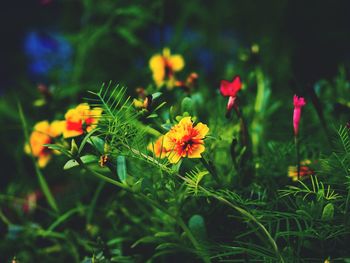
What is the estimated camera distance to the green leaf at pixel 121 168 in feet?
2.06

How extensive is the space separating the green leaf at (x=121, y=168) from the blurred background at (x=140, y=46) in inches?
17.4

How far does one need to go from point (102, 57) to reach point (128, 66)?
0.09 metres

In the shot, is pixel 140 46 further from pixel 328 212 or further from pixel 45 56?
pixel 328 212

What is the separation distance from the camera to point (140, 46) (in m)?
1.39

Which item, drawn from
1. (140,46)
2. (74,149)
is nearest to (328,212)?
(74,149)

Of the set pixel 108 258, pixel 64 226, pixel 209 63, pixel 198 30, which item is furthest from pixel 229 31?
pixel 108 258

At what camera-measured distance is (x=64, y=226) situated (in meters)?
0.87

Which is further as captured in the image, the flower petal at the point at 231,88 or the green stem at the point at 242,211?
the flower petal at the point at 231,88

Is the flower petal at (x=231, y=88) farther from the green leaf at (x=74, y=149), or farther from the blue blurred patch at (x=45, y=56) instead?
the blue blurred patch at (x=45, y=56)

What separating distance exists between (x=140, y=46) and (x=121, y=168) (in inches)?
32.3

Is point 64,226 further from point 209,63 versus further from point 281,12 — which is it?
point 281,12

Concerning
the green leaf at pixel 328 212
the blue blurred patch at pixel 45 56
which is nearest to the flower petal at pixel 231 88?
the green leaf at pixel 328 212

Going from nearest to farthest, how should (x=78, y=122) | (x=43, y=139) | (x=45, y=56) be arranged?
(x=78, y=122) → (x=43, y=139) → (x=45, y=56)

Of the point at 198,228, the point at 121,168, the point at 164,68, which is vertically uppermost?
the point at 164,68
